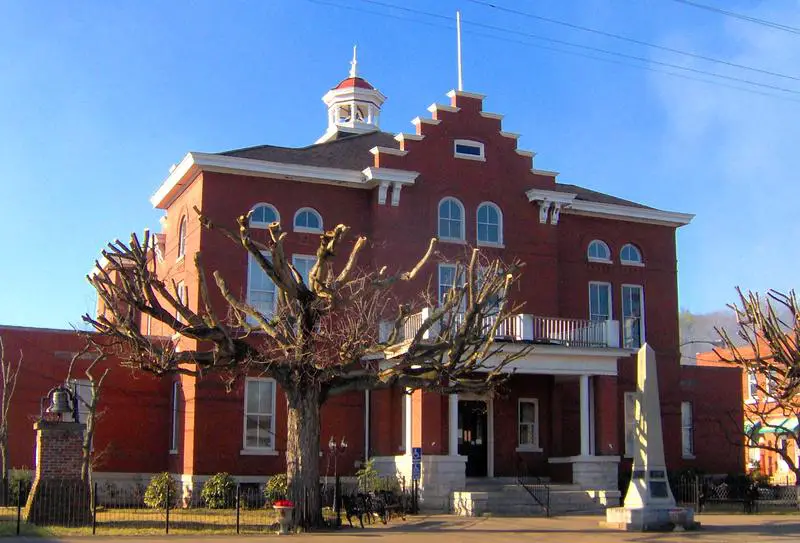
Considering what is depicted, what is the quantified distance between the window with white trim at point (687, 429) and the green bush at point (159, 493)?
1763cm

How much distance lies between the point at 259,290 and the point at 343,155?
5.80 metres

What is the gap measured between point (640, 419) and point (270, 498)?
33.9ft

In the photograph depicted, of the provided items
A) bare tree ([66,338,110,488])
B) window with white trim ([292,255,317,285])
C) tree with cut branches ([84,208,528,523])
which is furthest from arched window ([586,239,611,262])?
bare tree ([66,338,110,488])

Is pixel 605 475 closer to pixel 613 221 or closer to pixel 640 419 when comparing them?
pixel 640 419

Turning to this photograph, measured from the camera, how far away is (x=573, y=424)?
3238 centimetres

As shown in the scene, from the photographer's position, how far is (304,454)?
70.3ft

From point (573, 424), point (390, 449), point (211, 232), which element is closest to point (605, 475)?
point (573, 424)

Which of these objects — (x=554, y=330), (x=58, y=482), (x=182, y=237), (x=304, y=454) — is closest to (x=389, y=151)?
(x=182, y=237)

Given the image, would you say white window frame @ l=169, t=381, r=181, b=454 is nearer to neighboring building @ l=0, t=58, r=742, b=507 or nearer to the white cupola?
neighboring building @ l=0, t=58, r=742, b=507

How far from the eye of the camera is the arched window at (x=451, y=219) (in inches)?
1259

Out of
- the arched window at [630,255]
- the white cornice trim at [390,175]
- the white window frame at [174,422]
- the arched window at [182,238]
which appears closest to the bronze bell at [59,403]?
the white window frame at [174,422]

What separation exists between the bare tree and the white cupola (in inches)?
583

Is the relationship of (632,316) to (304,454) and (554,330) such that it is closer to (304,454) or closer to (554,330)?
(554,330)

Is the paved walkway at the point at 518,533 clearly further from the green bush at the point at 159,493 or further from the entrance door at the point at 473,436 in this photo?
the green bush at the point at 159,493
